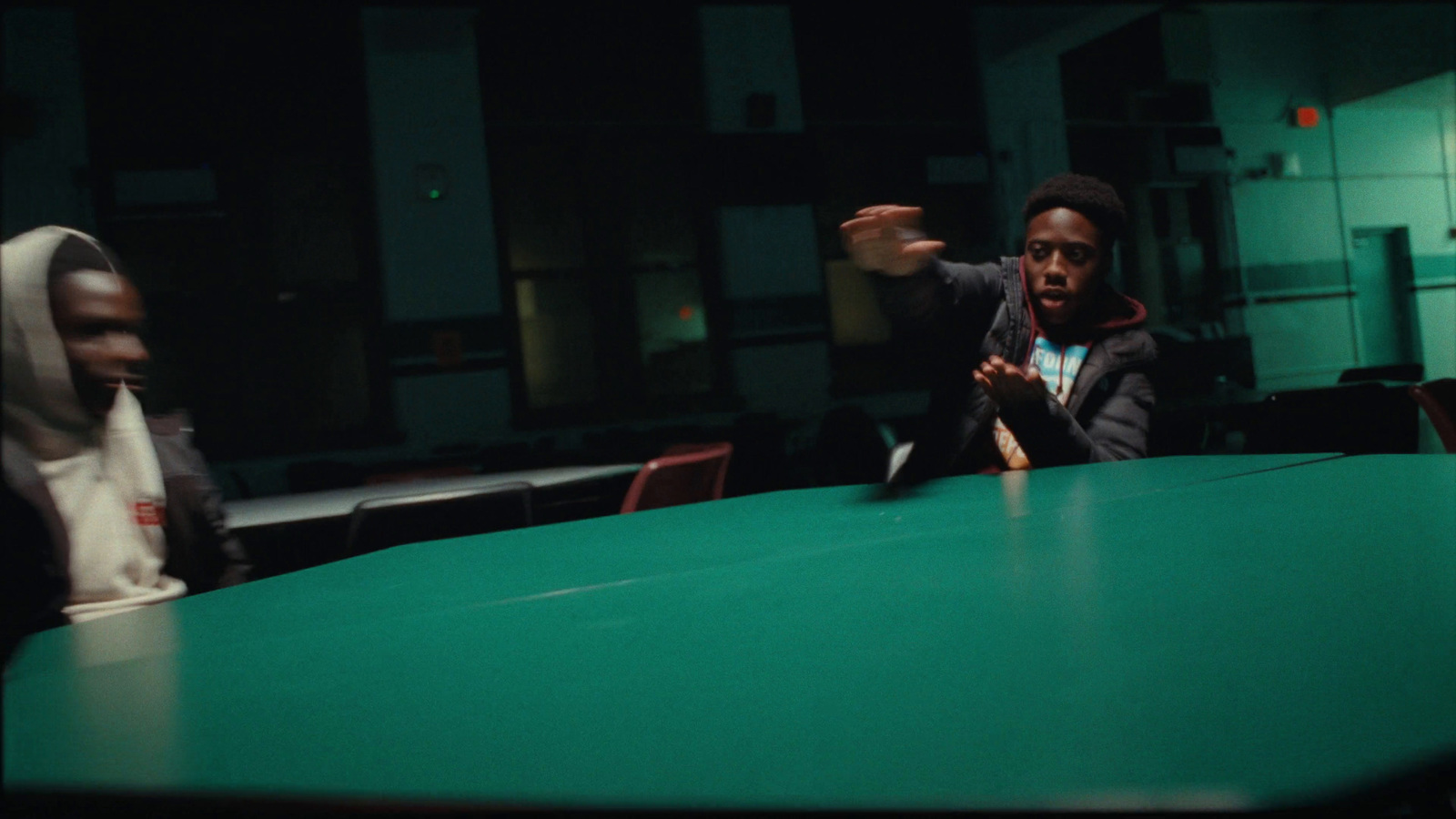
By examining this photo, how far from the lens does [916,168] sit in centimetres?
799

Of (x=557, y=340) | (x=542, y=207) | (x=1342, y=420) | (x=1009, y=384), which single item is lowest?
(x=1342, y=420)

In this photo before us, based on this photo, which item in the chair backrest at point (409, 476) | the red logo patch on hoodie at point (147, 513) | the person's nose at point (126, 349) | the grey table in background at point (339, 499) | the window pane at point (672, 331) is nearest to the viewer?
the person's nose at point (126, 349)

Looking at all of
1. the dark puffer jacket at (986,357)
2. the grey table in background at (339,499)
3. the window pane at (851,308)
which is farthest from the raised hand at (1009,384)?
the window pane at (851,308)

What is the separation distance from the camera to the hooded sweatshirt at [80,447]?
46cm

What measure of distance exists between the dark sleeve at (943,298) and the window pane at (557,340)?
17.1ft

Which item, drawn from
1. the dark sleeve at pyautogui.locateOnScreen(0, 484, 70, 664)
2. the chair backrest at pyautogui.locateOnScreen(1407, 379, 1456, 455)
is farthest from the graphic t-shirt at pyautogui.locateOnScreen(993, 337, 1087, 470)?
the dark sleeve at pyautogui.locateOnScreen(0, 484, 70, 664)

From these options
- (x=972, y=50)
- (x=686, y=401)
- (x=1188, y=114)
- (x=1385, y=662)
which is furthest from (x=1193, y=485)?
(x=1188, y=114)

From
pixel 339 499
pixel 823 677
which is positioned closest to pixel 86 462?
pixel 823 677

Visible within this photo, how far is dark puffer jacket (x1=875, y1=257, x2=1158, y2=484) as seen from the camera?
2109 millimetres

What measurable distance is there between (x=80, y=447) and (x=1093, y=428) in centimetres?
199

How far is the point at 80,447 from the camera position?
67cm

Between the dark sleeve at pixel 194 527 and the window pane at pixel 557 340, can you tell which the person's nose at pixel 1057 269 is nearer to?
the dark sleeve at pixel 194 527

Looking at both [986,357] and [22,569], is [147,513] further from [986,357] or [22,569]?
[986,357]

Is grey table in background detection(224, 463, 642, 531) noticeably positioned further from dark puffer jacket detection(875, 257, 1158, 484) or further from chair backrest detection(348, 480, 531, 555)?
dark puffer jacket detection(875, 257, 1158, 484)
